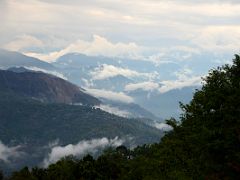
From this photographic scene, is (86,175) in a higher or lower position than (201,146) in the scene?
lower

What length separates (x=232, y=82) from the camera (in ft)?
212

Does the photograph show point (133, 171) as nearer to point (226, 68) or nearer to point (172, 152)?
point (172, 152)

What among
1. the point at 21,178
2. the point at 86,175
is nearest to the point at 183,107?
the point at 86,175

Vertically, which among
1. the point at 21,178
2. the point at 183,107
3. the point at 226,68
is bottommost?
the point at 21,178

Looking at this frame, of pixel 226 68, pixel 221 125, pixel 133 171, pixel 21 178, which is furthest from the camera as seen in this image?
pixel 21 178

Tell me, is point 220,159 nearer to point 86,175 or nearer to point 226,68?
point 226,68

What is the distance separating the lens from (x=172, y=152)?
2810 inches

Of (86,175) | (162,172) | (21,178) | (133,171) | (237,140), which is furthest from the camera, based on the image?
(21,178)

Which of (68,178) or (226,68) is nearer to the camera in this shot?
(226,68)

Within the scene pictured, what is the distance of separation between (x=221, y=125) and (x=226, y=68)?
31.5ft

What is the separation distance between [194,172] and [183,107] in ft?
46.9

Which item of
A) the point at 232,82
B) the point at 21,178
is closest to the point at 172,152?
the point at 232,82

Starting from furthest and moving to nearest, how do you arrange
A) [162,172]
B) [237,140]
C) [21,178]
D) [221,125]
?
[21,178] < [162,172] < [221,125] < [237,140]

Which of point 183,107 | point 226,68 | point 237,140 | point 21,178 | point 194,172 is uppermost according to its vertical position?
point 226,68
